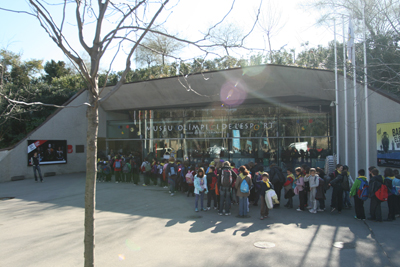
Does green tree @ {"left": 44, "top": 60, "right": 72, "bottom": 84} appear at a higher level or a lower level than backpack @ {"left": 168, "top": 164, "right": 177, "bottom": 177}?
higher

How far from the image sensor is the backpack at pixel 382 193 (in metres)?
7.64

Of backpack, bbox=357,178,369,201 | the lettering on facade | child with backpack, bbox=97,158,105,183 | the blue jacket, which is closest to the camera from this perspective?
backpack, bbox=357,178,369,201

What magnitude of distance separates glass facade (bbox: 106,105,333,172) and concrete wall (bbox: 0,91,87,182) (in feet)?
8.56

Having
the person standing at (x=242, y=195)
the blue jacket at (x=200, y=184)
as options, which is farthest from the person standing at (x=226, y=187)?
the blue jacket at (x=200, y=184)

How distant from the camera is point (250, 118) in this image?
60.5 feet

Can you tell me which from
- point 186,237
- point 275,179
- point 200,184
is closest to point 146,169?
point 200,184

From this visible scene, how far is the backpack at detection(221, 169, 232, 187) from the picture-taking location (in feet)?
29.3

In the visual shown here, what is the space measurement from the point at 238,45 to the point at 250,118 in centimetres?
1438

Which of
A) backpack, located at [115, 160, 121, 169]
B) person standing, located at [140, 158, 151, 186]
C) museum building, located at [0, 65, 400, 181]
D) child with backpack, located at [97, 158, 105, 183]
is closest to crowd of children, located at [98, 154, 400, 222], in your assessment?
Result: museum building, located at [0, 65, 400, 181]

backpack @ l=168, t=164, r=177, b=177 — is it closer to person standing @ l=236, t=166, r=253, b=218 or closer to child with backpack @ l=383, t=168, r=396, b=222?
person standing @ l=236, t=166, r=253, b=218

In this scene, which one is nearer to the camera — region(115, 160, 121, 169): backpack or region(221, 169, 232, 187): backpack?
region(221, 169, 232, 187): backpack

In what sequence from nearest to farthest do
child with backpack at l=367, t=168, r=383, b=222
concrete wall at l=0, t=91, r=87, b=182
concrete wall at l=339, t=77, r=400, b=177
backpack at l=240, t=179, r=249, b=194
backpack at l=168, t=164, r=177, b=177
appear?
child with backpack at l=367, t=168, r=383, b=222 → backpack at l=240, t=179, r=249, b=194 → concrete wall at l=339, t=77, r=400, b=177 → backpack at l=168, t=164, r=177, b=177 → concrete wall at l=0, t=91, r=87, b=182

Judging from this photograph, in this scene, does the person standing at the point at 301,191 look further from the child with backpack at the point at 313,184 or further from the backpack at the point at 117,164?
the backpack at the point at 117,164

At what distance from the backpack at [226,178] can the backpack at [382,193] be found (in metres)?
4.13
